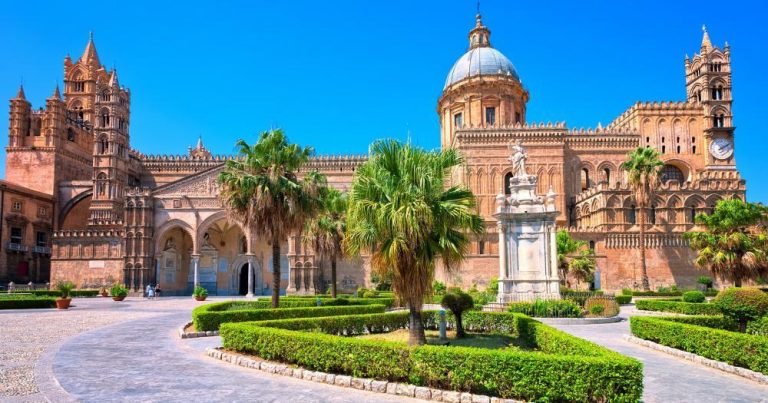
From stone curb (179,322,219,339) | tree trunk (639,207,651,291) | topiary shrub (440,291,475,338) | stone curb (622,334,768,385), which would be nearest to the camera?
stone curb (622,334,768,385)

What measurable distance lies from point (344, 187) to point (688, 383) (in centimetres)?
4374

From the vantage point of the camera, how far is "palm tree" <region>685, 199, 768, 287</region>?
29.2m

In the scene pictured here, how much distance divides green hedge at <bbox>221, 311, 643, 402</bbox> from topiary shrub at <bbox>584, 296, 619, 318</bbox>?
31.2 ft

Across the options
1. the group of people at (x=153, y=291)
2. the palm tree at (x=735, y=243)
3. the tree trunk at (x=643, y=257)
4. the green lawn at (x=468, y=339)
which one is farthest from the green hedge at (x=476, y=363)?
the group of people at (x=153, y=291)

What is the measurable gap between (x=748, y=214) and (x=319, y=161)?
37.0m

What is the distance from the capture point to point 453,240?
42.7 feet

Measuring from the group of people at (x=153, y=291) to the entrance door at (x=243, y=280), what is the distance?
22.6 ft

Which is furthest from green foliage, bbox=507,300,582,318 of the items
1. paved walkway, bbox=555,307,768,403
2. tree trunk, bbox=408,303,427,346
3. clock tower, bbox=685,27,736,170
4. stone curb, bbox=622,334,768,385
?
clock tower, bbox=685,27,736,170

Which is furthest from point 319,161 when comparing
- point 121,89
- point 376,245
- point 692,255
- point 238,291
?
point 376,245

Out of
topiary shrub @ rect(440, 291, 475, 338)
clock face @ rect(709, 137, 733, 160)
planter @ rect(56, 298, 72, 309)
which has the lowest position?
planter @ rect(56, 298, 72, 309)

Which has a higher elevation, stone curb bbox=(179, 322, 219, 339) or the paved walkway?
the paved walkway

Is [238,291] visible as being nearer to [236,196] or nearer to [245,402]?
[236,196]

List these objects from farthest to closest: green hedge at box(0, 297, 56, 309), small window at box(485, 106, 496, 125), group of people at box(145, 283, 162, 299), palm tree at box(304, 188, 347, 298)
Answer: small window at box(485, 106, 496, 125) < group of people at box(145, 283, 162, 299) < palm tree at box(304, 188, 347, 298) < green hedge at box(0, 297, 56, 309)

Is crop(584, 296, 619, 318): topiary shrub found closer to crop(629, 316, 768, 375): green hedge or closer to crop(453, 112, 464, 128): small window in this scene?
crop(629, 316, 768, 375): green hedge
